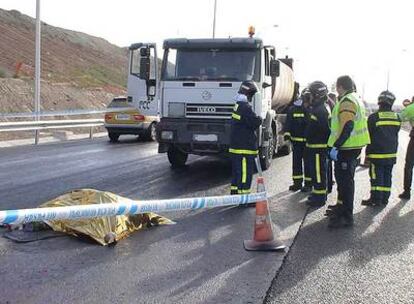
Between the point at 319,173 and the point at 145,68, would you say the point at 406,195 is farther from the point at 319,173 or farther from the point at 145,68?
the point at 145,68

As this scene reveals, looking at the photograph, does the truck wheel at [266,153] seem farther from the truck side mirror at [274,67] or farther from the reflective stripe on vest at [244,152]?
the reflective stripe on vest at [244,152]

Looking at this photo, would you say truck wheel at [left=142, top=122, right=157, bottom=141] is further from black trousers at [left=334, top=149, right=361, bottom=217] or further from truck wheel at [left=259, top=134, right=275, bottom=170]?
black trousers at [left=334, top=149, right=361, bottom=217]

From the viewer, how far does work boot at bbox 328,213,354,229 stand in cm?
719

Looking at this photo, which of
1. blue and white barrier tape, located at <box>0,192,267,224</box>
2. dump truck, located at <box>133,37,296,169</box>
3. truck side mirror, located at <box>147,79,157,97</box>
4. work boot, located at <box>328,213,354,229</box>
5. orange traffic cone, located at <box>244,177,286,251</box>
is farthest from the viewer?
truck side mirror, located at <box>147,79,157,97</box>

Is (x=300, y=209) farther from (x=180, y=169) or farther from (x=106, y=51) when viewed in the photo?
(x=106, y=51)

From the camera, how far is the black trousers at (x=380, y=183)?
8.82m

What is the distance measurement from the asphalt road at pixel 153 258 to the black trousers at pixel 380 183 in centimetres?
126

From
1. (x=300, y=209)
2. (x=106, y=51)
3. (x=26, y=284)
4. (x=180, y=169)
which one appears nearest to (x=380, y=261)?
(x=300, y=209)

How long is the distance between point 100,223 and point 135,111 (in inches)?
547

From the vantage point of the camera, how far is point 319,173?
342 inches

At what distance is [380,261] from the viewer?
19.0 feet

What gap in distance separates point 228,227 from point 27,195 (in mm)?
3638

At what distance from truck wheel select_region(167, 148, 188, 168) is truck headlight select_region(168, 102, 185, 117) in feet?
5.30

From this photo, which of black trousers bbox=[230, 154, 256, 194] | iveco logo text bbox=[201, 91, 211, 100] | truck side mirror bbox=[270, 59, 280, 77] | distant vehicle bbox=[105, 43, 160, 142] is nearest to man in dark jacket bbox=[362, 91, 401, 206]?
black trousers bbox=[230, 154, 256, 194]
